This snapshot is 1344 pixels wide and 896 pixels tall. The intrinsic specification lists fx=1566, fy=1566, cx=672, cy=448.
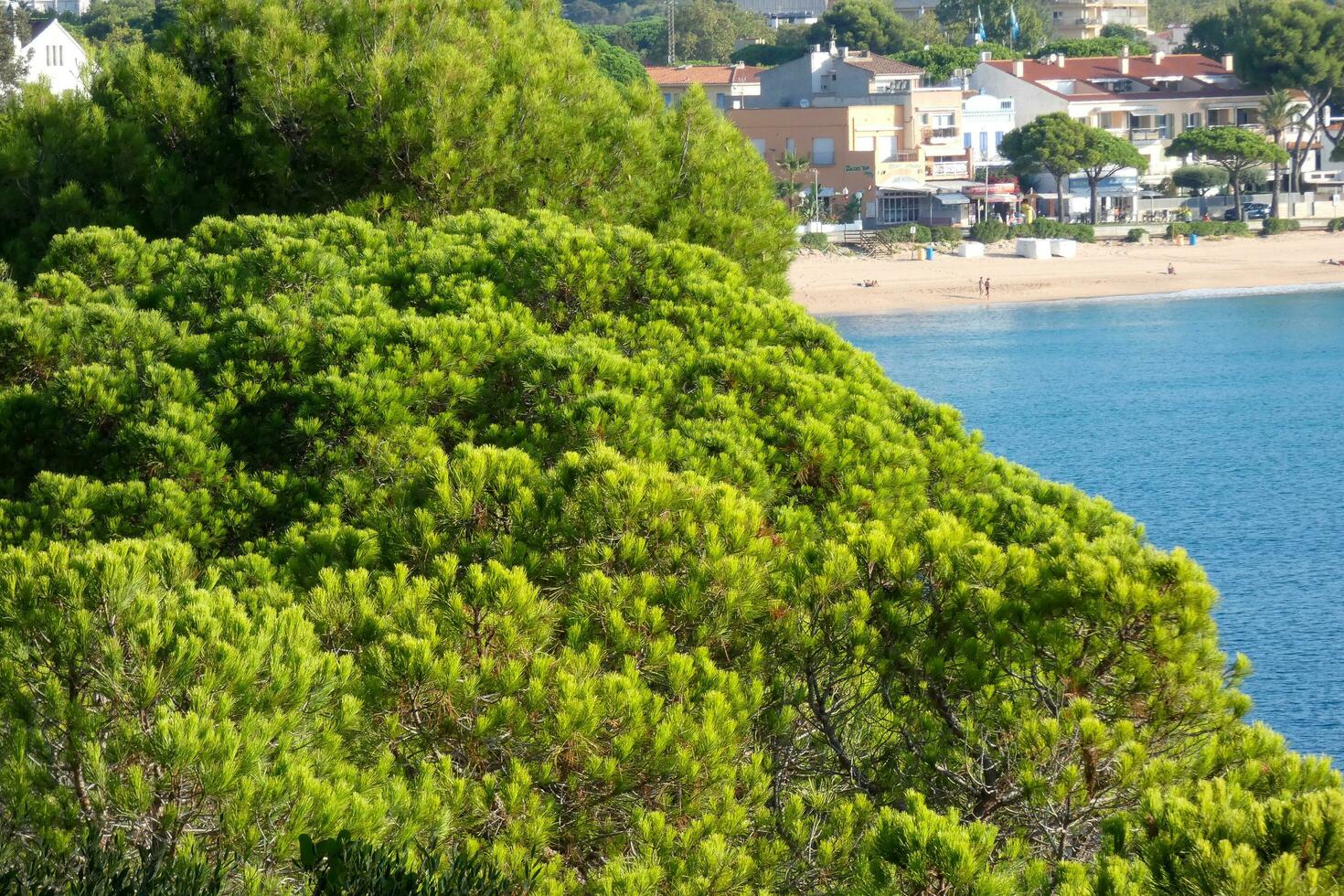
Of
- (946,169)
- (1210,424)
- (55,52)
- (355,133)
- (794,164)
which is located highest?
(55,52)

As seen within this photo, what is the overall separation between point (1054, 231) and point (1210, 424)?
102 feet

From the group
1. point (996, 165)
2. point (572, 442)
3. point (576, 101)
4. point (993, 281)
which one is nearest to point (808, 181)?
point (996, 165)

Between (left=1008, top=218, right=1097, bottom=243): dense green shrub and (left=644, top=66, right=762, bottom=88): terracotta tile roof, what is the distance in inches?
993

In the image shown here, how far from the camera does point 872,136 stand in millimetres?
Result: 80125

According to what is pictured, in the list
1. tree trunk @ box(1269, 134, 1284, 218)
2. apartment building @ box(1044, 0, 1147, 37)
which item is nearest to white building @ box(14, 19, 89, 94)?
tree trunk @ box(1269, 134, 1284, 218)

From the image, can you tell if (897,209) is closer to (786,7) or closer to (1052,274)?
(1052,274)

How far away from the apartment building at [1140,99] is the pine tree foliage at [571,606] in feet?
259

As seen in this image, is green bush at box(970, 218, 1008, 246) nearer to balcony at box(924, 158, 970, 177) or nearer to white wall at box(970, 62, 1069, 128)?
balcony at box(924, 158, 970, 177)

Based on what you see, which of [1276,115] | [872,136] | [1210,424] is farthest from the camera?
[1276,115]

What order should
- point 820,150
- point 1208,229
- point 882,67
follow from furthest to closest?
point 882,67, point 820,150, point 1208,229

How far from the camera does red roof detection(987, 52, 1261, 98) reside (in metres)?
88.1

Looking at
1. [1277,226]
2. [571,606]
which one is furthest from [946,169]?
[571,606]

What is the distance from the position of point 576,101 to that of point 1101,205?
69632 millimetres

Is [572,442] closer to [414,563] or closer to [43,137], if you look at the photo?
[414,563]
